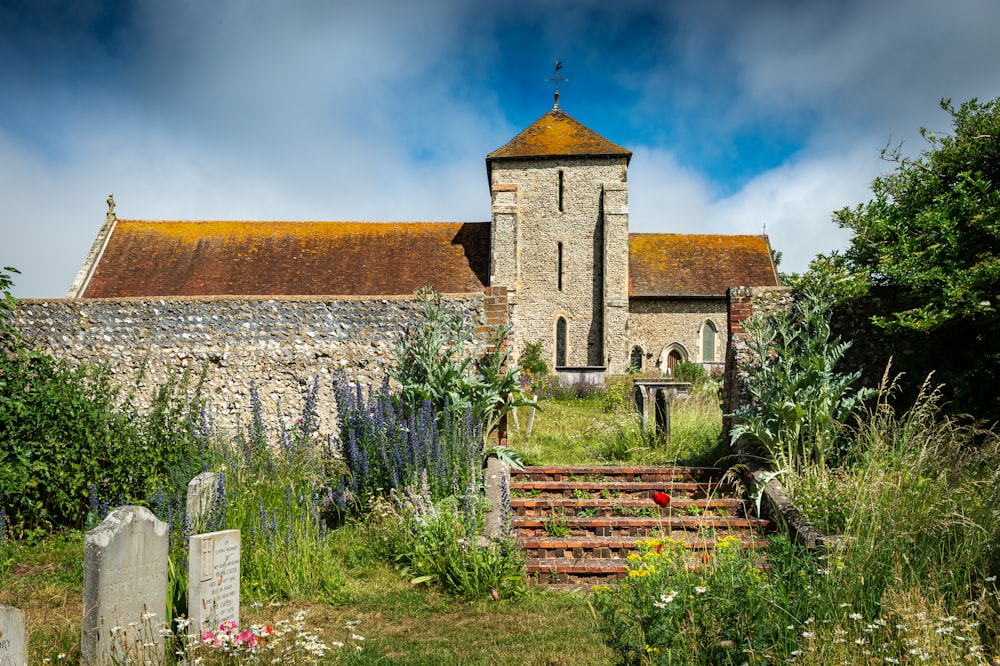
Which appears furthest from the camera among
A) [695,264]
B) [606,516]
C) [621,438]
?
[695,264]

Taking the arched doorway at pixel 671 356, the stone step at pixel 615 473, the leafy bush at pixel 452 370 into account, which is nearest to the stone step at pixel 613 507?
the stone step at pixel 615 473

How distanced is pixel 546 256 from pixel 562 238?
1.04 m

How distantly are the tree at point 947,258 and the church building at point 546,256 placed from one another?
19.0 meters

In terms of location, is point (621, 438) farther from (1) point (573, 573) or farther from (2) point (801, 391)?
(1) point (573, 573)

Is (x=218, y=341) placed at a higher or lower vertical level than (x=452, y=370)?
higher

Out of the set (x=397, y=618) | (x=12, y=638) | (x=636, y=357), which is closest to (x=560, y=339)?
(x=636, y=357)

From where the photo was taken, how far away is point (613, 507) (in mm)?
6910

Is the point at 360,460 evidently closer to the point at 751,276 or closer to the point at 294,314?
the point at 294,314

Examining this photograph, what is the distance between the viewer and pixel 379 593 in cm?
538

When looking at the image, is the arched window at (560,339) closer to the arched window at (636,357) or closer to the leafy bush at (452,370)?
the arched window at (636,357)

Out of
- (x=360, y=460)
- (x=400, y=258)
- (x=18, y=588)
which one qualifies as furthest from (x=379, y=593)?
(x=400, y=258)

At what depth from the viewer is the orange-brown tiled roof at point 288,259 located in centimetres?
2505

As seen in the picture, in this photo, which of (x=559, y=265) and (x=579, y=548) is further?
(x=559, y=265)

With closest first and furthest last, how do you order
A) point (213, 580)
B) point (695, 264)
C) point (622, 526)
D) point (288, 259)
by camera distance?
point (213, 580) → point (622, 526) → point (288, 259) → point (695, 264)
